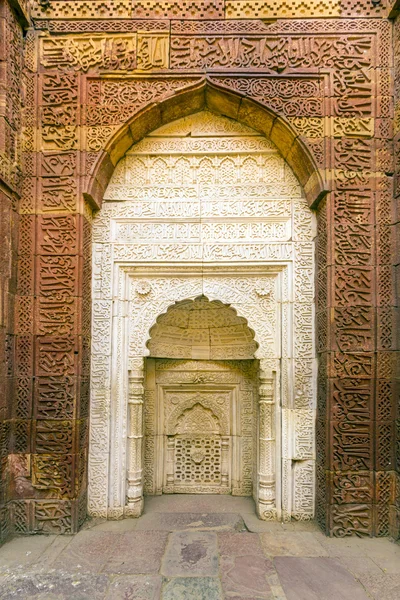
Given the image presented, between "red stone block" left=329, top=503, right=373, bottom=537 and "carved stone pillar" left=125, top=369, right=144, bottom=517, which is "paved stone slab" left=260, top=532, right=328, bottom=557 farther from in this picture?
"carved stone pillar" left=125, top=369, right=144, bottom=517

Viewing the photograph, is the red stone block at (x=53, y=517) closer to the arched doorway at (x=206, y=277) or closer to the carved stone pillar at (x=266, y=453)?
the arched doorway at (x=206, y=277)

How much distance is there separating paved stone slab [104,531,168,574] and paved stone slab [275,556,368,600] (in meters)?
0.97

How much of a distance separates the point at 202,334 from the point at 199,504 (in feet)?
5.90

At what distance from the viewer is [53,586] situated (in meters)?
2.88

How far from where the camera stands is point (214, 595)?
2777 millimetres

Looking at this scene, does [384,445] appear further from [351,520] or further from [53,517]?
[53,517]

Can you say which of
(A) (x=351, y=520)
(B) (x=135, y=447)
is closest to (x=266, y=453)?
(A) (x=351, y=520)

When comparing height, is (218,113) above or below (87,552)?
above

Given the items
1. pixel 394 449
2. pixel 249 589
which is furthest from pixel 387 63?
pixel 249 589

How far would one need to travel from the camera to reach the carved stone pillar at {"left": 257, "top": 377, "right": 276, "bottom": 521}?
3.97 metres

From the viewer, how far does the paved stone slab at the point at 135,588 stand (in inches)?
109

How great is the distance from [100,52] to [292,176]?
2.24 meters

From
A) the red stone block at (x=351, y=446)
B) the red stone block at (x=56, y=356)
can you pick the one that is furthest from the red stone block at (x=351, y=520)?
the red stone block at (x=56, y=356)

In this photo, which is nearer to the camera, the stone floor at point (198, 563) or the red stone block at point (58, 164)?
Result: the stone floor at point (198, 563)
